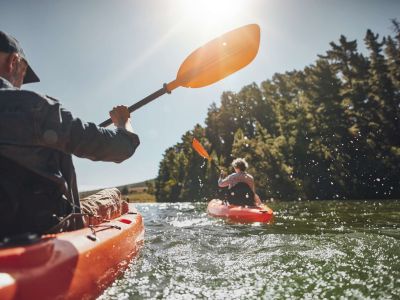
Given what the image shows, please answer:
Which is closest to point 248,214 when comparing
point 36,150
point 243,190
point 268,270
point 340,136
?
point 243,190

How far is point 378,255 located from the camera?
361 cm

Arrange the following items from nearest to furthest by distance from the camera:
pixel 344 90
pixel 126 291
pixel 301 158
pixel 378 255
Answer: pixel 126 291 < pixel 378 255 < pixel 344 90 < pixel 301 158

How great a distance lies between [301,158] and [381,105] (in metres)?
7.31

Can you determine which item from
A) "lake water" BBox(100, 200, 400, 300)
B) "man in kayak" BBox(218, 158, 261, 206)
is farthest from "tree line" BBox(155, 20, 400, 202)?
"lake water" BBox(100, 200, 400, 300)

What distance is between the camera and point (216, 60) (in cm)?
416

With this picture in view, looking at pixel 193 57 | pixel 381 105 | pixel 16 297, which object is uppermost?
pixel 381 105

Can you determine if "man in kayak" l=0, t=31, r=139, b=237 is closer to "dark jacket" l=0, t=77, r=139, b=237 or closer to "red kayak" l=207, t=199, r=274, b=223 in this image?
"dark jacket" l=0, t=77, r=139, b=237

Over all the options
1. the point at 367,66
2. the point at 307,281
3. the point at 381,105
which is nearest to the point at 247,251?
the point at 307,281

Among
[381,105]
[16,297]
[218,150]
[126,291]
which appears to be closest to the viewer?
[16,297]

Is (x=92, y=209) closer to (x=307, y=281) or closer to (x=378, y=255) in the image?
(x=307, y=281)

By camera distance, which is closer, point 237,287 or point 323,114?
point 237,287

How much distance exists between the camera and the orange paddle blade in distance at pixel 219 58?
4105mm

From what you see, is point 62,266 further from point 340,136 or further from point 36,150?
point 340,136

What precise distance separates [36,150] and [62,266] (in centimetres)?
66
